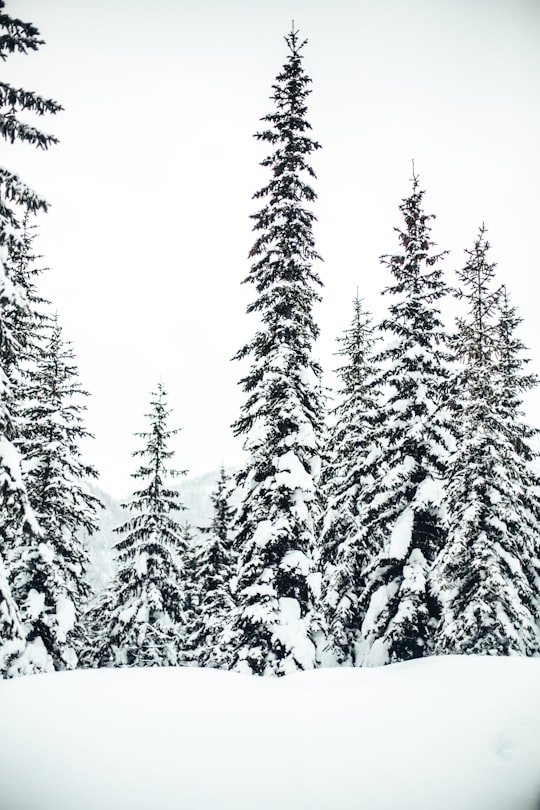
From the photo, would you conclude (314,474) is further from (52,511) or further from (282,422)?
(52,511)

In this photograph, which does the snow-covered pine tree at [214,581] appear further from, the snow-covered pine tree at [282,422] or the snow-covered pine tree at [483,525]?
the snow-covered pine tree at [483,525]

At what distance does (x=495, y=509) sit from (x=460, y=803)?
11234 mm

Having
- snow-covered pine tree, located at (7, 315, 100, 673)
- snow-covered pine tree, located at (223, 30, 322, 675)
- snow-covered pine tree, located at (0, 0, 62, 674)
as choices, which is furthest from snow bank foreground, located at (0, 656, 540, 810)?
snow-covered pine tree, located at (7, 315, 100, 673)

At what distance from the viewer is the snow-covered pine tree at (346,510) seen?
18906mm

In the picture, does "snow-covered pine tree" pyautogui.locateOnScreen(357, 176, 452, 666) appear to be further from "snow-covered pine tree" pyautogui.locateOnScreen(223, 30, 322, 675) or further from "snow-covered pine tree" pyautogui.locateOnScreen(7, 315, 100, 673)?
"snow-covered pine tree" pyautogui.locateOnScreen(7, 315, 100, 673)

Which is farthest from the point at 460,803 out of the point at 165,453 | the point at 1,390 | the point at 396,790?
the point at 165,453

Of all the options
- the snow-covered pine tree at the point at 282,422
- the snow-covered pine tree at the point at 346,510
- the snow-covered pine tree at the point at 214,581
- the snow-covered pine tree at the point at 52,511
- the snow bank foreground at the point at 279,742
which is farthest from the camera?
the snow-covered pine tree at the point at 214,581

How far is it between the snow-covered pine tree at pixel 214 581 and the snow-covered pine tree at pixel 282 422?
37.2 feet

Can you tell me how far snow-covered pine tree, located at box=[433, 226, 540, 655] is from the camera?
13.9 meters

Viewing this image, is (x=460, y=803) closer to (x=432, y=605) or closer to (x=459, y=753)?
(x=459, y=753)

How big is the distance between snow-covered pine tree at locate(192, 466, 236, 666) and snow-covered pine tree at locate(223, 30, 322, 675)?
447 inches

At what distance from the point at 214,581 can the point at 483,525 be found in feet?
55.2

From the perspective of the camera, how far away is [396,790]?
4.66 meters

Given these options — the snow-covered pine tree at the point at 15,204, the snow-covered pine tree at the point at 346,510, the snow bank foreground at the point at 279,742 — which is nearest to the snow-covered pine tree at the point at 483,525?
the snow-covered pine tree at the point at 346,510
